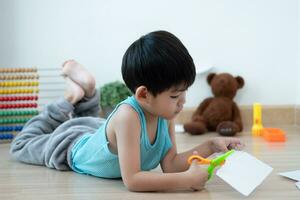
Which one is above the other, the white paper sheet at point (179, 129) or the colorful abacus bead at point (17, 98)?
the colorful abacus bead at point (17, 98)

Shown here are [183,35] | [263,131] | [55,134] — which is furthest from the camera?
[183,35]

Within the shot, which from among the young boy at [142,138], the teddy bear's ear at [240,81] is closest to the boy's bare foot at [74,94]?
the young boy at [142,138]

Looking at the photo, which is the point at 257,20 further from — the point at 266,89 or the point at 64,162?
the point at 64,162

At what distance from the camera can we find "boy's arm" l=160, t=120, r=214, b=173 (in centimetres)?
106

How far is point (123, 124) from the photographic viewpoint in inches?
36.8

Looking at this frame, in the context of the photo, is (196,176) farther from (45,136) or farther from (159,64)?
(45,136)

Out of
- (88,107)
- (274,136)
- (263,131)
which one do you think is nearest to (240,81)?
(263,131)

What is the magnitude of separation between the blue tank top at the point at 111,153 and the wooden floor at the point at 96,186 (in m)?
0.03

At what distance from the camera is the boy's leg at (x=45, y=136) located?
48.8 inches

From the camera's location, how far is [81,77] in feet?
5.15

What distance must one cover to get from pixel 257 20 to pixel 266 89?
316 millimetres

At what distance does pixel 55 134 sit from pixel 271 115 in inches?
42.7

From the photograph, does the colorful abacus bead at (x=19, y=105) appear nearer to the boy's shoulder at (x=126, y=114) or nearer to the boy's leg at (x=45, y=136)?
the boy's leg at (x=45, y=136)

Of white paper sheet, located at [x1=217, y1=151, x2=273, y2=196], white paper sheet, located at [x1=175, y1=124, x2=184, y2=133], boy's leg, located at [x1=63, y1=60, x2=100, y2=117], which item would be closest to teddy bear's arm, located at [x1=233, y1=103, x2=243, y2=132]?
white paper sheet, located at [x1=175, y1=124, x2=184, y2=133]
